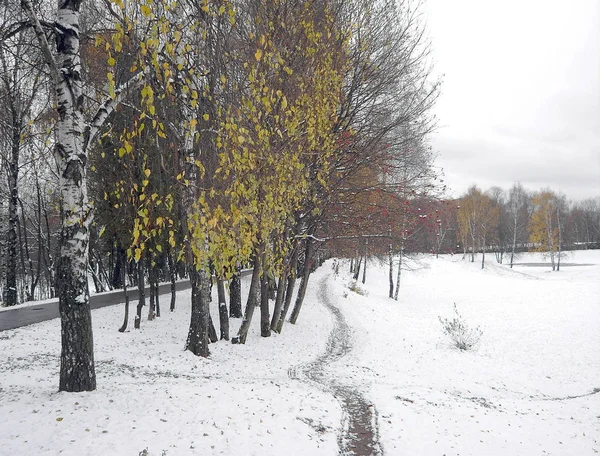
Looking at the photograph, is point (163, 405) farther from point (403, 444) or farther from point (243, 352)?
point (243, 352)

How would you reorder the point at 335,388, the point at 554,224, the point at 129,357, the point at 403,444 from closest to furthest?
1. the point at 403,444
2. the point at 335,388
3. the point at 129,357
4. the point at 554,224

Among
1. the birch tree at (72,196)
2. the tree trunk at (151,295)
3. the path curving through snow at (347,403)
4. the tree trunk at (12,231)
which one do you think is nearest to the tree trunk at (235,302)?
the tree trunk at (151,295)

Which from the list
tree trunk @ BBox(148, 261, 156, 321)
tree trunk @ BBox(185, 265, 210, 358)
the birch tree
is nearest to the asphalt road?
tree trunk @ BBox(148, 261, 156, 321)

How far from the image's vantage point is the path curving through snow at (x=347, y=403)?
5.83m

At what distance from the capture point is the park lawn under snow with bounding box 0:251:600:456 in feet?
16.4

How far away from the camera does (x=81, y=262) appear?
566cm

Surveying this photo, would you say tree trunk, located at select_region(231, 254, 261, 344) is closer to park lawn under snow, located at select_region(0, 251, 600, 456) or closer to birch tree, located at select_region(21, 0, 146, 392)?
park lawn under snow, located at select_region(0, 251, 600, 456)

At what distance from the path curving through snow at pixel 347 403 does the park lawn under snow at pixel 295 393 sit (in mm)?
189

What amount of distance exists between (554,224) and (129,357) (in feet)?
192

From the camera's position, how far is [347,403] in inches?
297

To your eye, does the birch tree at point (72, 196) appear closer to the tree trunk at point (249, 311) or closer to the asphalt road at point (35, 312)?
the tree trunk at point (249, 311)

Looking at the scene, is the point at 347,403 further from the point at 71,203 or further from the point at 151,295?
the point at 151,295

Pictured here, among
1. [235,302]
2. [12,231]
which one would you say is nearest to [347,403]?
[235,302]

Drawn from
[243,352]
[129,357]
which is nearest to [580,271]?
[243,352]
